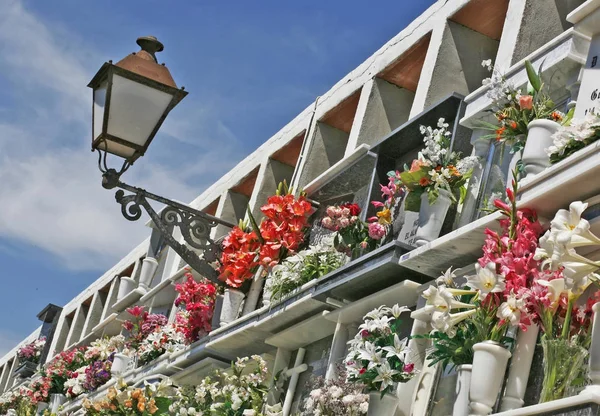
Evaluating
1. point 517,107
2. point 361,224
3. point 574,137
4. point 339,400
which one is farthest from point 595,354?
point 361,224

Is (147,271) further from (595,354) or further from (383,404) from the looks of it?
(595,354)

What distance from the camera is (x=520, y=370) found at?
657 cm

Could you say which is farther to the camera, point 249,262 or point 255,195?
point 255,195

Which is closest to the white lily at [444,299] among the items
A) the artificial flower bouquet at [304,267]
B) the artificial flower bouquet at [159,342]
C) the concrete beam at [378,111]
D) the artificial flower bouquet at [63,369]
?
the artificial flower bouquet at [304,267]

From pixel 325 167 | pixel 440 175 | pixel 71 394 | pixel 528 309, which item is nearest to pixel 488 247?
pixel 528 309

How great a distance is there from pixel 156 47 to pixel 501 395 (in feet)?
19.2

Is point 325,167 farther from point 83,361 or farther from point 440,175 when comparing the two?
point 83,361

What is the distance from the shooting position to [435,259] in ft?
26.2

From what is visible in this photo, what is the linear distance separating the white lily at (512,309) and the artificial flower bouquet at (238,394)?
417cm

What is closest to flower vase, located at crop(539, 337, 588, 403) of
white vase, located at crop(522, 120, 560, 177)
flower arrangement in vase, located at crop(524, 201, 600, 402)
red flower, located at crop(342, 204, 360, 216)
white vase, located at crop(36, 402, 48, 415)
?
flower arrangement in vase, located at crop(524, 201, 600, 402)

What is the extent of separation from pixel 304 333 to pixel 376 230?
1.44 m

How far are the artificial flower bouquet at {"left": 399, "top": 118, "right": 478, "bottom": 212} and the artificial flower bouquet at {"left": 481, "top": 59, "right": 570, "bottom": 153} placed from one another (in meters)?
0.47

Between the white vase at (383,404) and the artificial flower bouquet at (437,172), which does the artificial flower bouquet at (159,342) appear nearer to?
the artificial flower bouquet at (437,172)

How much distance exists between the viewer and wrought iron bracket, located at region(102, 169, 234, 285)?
36.5ft
